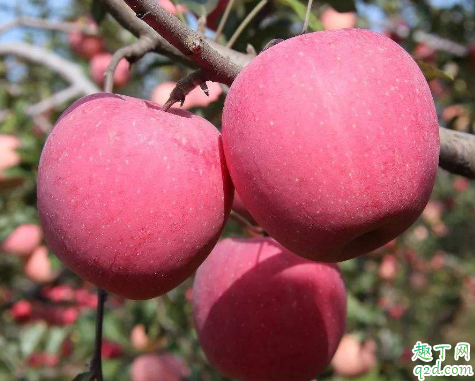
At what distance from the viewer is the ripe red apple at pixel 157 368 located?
210cm

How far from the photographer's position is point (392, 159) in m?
0.62

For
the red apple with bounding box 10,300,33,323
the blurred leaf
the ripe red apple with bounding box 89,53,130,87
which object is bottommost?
the red apple with bounding box 10,300,33,323

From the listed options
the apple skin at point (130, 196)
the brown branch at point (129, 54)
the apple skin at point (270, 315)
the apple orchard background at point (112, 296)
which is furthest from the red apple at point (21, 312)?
the apple skin at point (130, 196)

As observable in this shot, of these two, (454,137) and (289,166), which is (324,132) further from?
(454,137)

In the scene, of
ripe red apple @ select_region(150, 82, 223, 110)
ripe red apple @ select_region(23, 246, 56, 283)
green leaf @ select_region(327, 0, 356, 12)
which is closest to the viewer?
green leaf @ select_region(327, 0, 356, 12)

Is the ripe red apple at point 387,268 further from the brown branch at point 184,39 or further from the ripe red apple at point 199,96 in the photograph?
the brown branch at point 184,39

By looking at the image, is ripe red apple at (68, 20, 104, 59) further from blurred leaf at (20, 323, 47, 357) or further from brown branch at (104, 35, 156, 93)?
brown branch at (104, 35, 156, 93)

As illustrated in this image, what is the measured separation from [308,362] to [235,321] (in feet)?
0.49

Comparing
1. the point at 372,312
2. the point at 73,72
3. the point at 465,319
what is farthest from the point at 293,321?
the point at 465,319

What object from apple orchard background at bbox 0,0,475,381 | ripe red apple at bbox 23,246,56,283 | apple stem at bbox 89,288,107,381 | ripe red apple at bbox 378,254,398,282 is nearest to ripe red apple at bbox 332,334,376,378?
apple orchard background at bbox 0,0,475,381

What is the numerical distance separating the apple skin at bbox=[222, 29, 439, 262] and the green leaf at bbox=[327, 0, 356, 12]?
64cm

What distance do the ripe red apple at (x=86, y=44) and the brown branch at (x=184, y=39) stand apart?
8.80 feet

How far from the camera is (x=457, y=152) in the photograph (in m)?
0.93

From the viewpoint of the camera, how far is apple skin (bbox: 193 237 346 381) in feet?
3.23
